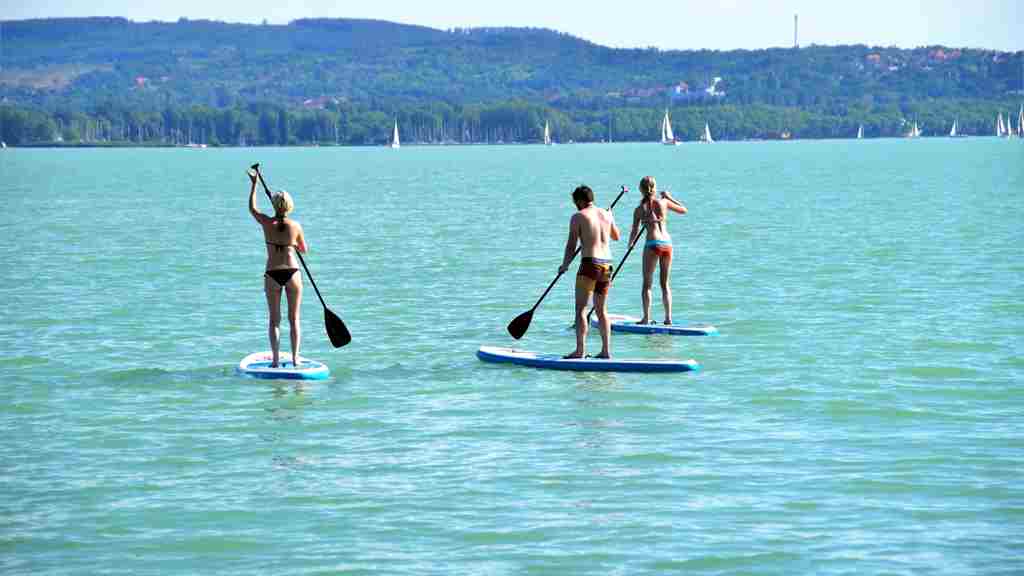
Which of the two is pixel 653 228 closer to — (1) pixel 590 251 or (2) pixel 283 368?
(1) pixel 590 251

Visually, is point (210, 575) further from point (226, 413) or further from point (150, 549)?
point (226, 413)

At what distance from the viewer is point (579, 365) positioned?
18312 mm

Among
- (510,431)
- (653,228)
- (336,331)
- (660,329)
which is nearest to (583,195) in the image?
(510,431)

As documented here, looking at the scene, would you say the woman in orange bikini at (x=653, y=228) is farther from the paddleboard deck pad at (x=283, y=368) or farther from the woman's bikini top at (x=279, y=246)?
→ the woman's bikini top at (x=279, y=246)

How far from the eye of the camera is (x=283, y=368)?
18.0 metres

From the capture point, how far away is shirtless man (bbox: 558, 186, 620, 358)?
17.4m

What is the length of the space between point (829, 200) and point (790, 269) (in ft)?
120

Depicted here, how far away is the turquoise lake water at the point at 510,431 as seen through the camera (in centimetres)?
1166

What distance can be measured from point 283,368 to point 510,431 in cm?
357

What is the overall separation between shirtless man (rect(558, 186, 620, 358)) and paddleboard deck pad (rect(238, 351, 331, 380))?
2.78 meters

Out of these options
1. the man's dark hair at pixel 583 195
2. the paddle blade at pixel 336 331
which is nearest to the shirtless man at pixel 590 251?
the man's dark hair at pixel 583 195

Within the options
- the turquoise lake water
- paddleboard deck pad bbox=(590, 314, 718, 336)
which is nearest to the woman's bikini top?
the turquoise lake water

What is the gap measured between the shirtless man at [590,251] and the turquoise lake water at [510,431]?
32.0 inches

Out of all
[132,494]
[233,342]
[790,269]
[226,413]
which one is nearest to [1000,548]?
[132,494]
